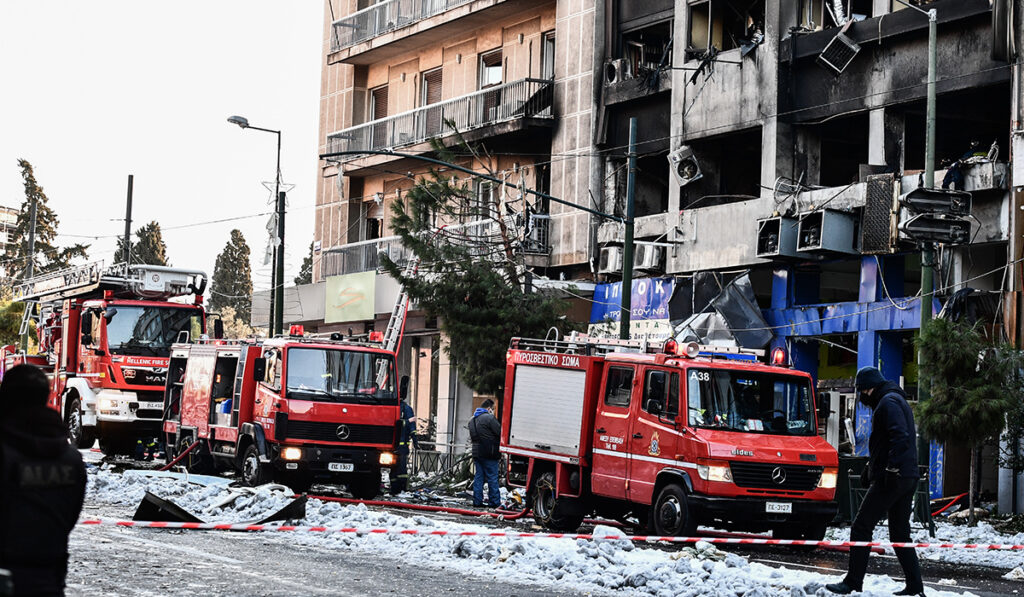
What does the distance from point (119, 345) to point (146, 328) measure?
2.19 ft

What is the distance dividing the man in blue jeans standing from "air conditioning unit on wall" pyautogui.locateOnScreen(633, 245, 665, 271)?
863 centimetres

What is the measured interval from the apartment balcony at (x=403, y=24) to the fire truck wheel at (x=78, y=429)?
45.5 ft

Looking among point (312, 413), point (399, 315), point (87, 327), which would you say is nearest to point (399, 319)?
point (399, 315)

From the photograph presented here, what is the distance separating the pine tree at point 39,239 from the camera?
298 ft

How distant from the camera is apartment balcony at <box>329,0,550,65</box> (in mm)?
37531

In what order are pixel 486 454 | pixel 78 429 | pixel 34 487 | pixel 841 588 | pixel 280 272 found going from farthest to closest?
pixel 280 272 < pixel 78 429 < pixel 486 454 < pixel 841 588 < pixel 34 487

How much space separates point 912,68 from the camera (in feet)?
86.6

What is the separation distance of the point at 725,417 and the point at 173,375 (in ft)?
47.6

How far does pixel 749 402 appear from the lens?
59.7ft

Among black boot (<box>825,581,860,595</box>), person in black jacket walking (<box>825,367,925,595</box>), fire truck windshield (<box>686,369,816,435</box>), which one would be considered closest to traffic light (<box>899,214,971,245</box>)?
fire truck windshield (<box>686,369,816,435</box>)

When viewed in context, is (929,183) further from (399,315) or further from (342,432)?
(399,315)

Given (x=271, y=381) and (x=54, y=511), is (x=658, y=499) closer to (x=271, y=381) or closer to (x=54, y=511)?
(x=271, y=381)

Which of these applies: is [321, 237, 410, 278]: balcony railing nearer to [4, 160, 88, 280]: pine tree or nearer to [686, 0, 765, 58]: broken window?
[686, 0, 765, 58]: broken window

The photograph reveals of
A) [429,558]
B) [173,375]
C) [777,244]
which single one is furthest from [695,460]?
[173,375]
